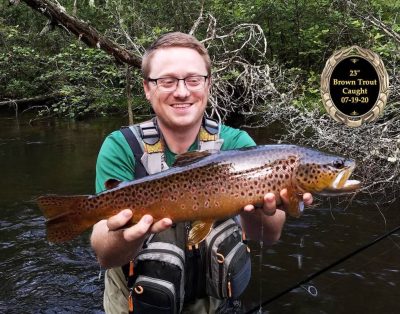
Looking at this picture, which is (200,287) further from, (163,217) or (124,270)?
(163,217)

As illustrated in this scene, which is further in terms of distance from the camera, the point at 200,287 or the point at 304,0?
the point at 304,0

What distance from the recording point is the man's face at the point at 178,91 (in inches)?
106

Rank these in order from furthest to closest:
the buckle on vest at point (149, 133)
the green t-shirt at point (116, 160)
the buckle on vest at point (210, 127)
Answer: the buckle on vest at point (210, 127), the buckle on vest at point (149, 133), the green t-shirt at point (116, 160)

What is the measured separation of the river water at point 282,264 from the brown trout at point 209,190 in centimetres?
288

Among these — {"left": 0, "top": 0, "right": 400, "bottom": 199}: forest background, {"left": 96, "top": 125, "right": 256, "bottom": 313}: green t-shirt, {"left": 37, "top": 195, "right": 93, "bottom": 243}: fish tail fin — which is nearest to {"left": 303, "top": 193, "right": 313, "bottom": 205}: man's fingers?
{"left": 96, "top": 125, "right": 256, "bottom": 313}: green t-shirt

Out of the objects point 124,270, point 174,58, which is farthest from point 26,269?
point 174,58

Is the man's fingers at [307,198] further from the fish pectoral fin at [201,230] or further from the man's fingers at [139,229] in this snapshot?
the man's fingers at [139,229]

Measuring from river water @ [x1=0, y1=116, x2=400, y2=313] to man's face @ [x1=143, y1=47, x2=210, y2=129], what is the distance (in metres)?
2.95

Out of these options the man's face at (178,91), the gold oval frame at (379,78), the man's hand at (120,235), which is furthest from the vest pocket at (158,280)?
the gold oval frame at (379,78)

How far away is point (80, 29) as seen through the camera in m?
8.25

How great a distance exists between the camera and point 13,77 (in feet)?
61.2

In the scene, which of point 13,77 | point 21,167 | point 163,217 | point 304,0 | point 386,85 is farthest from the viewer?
point 13,77

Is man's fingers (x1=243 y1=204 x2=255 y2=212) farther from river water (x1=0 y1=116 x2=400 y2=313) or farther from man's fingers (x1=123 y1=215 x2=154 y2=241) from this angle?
river water (x1=0 y1=116 x2=400 y2=313)

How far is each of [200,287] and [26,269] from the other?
11.8 feet
